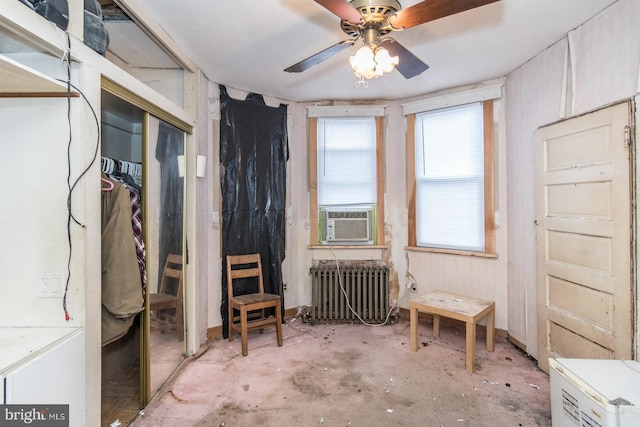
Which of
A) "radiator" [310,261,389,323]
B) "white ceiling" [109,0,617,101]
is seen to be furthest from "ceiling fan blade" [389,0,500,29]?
"radiator" [310,261,389,323]

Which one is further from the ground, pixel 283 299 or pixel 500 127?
pixel 500 127

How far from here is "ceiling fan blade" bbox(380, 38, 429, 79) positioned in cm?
169

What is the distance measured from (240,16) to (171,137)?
102 centimetres

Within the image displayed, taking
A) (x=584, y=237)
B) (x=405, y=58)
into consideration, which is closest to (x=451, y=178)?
(x=584, y=237)

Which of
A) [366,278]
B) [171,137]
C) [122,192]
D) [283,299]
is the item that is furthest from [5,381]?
[366,278]

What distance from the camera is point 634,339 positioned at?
5.90 feet

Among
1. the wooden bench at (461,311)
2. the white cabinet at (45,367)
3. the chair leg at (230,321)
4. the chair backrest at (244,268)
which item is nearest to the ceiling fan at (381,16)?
the white cabinet at (45,367)

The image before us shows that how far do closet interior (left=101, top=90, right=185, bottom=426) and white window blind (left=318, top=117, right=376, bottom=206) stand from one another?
160 cm

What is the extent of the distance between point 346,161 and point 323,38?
1.55 metres

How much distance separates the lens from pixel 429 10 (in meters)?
1.41

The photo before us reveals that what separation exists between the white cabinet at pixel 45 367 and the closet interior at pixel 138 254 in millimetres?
289

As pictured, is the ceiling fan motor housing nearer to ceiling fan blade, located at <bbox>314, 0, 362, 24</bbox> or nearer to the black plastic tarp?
ceiling fan blade, located at <bbox>314, 0, 362, 24</bbox>

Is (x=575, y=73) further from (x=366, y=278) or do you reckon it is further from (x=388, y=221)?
(x=366, y=278)

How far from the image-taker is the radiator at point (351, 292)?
3.41m
